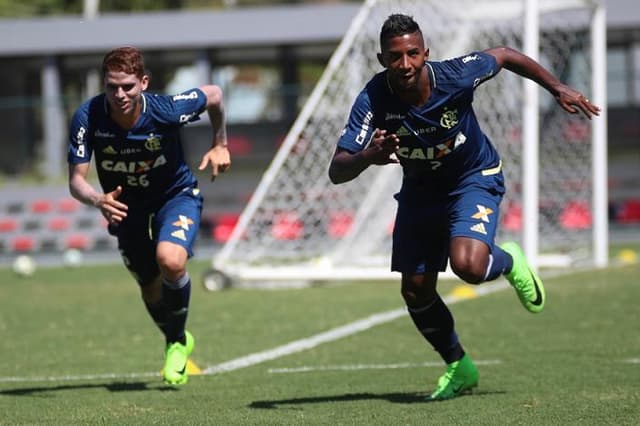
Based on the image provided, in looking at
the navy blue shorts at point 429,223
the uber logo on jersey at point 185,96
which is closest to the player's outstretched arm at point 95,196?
the uber logo on jersey at point 185,96

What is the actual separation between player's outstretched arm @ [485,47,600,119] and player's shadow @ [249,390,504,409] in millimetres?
1699

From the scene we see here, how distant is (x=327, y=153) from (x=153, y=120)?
25.1 feet

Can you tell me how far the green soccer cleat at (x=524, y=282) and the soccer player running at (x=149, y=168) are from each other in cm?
189

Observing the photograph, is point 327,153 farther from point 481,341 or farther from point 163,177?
point 163,177

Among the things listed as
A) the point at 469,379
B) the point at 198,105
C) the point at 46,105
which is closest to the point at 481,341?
the point at 469,379

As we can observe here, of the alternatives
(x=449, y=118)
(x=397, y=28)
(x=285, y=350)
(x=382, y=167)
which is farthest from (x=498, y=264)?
(x=382, y=167)

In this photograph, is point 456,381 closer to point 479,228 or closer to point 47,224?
point 479,228

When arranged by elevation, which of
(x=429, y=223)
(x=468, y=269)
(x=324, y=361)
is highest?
(x=429, y=223)

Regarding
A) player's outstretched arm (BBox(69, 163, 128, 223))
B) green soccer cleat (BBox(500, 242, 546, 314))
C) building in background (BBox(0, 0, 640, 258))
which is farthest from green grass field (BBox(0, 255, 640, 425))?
building in background (BBox(0, 0, 640, 258))

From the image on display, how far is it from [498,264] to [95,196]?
7.51 ft

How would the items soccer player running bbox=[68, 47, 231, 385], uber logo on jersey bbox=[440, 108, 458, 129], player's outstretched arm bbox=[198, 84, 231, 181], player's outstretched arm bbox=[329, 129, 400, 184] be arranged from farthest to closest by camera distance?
player's outstretched arm bbox=[198, 84, 231, 181], soccer player running bbox=[68, 47, 231, 385], uber logo on jersey bbox=[440, 108, 458, 129], player's outstretched arm bbox=[329, 129, 400, 184]

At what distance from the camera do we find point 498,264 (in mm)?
6641

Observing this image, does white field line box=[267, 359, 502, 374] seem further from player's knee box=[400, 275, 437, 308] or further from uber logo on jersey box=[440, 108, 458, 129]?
uber logo on jersey box=[440, 108, 458, 129]

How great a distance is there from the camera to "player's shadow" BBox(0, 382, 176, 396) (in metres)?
7.45
